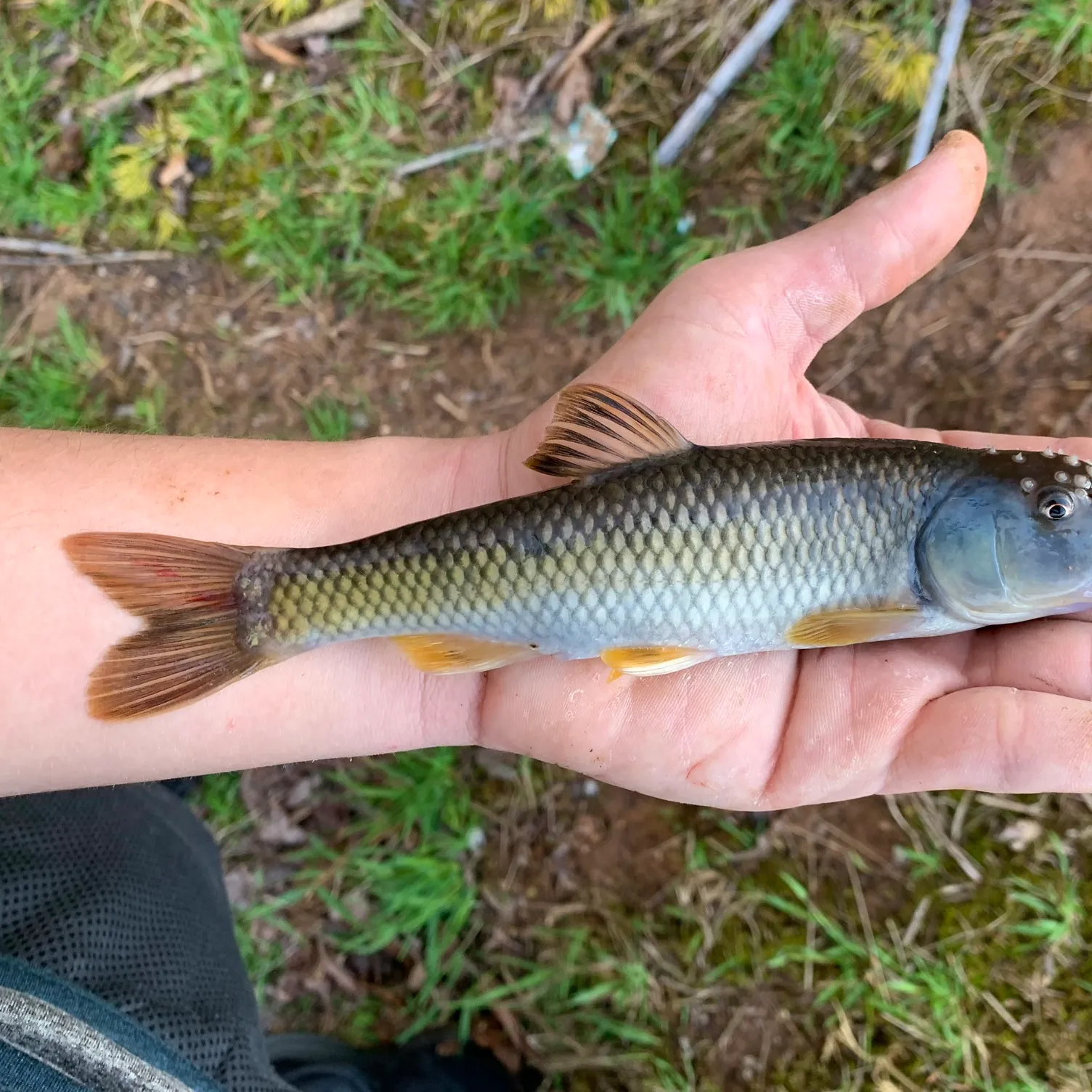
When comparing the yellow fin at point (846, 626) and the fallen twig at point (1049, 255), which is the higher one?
the fallen twig at point (1049, 255)

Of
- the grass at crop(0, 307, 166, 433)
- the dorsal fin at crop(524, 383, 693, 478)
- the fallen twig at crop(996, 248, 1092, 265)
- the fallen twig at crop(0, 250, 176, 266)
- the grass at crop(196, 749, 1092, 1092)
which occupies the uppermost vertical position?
the fallen twig at crop(0, 250, 176, 266)

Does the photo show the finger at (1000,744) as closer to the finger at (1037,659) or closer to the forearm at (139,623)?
the finger at (1037,659)

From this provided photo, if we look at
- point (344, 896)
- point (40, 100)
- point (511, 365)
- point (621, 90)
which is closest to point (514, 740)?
point (344, 896)

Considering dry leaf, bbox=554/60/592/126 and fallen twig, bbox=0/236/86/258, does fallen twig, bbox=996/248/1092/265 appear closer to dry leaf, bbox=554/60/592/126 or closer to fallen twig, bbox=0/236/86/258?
dry leaf, bbox=554/60/592/126

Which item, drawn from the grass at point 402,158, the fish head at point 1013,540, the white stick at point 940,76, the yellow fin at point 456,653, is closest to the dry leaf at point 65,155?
the grass at point 402,158

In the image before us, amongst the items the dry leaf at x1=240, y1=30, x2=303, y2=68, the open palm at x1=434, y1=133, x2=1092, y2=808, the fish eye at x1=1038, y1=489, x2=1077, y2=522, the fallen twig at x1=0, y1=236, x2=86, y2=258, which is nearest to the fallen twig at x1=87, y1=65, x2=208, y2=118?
the dry leaf at x1=240, y1=30, x2=303, y2=68

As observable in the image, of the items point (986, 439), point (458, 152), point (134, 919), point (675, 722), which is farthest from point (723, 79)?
point (134, 919)
